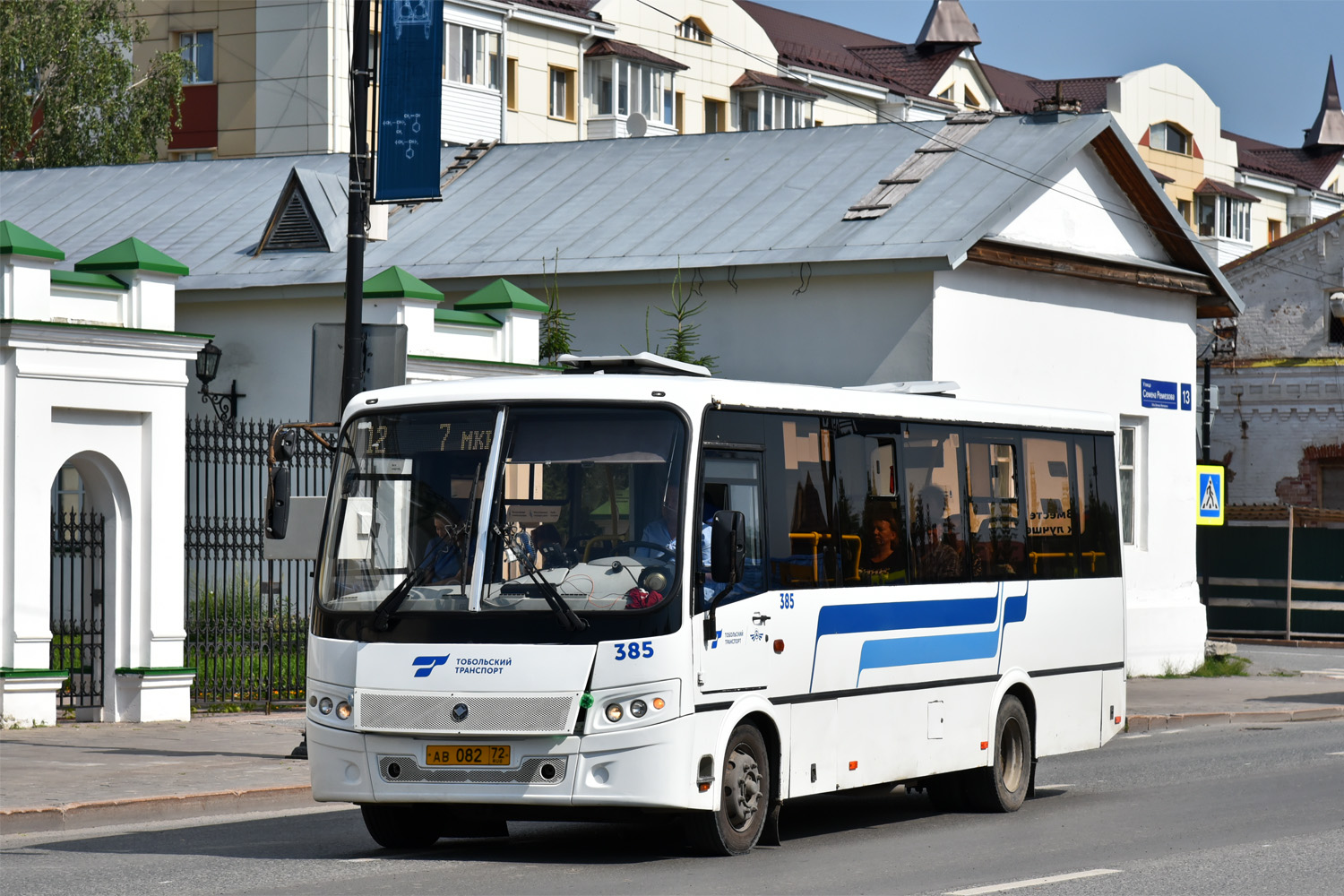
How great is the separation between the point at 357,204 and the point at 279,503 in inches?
181

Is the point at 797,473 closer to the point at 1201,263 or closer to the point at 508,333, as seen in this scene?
the point at 508,333

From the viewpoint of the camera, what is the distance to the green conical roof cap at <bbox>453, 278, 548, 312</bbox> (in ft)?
72.4

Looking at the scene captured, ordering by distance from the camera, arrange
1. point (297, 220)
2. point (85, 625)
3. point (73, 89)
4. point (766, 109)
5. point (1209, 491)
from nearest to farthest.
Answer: point (85, 625) → point (1209, 491) → point (297, 220) → point (73, 89) → point (766, 109)

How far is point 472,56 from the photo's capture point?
55.3m

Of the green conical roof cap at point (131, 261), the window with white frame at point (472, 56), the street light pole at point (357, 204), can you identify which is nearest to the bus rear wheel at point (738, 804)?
the street light pole at point (357, 204)

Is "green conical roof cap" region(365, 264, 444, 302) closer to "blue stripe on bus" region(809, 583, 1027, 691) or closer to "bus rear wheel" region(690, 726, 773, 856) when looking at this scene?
"blue stripe on bus" region(809, 583, 1027, 691)

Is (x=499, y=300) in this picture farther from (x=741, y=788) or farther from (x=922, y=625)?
(x=741, y=788)

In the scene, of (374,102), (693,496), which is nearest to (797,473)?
(693,496)

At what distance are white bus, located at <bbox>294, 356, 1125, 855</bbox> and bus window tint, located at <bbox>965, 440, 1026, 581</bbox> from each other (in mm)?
699

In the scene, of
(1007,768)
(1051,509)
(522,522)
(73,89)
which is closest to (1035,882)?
(522,522)

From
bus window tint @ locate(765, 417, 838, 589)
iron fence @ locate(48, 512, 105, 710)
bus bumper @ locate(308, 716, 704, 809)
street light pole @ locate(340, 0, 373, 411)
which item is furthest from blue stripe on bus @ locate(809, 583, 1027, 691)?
iron fence @ locate(48, 512, 105, 710)

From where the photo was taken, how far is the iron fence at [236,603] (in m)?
18.7

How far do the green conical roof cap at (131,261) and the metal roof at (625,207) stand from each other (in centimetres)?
811

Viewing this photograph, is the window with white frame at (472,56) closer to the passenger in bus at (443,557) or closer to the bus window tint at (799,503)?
the bus window tint at (799,503)
